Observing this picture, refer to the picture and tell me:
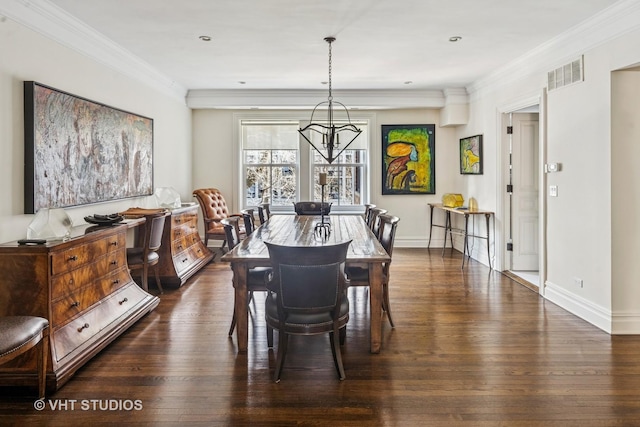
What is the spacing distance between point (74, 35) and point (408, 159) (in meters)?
5.36

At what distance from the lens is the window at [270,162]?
7.77 m

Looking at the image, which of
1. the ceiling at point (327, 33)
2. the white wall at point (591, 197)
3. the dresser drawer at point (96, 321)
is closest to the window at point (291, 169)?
the ceiling at point (327, 33)

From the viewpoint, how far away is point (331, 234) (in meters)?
3.92

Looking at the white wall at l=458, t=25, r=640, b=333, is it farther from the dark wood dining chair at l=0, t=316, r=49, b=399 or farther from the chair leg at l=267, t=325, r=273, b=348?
the dark wood dining chair at l=0, t=316, r=49, b=399

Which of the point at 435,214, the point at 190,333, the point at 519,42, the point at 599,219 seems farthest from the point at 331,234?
the point at 435,214

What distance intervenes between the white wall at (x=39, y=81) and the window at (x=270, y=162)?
214cm

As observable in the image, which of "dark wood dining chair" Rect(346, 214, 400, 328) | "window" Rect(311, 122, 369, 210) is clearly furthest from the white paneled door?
"window" Rect(311, 122, 369, 210)

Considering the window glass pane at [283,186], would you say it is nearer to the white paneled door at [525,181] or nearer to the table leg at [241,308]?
the white paneled door at [525,181]

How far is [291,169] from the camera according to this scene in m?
7.82

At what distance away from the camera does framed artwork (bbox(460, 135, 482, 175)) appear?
643 centimetres

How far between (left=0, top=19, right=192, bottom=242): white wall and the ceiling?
356 mm

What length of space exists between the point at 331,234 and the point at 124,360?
1.92m

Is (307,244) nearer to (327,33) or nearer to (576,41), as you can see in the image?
(327,33)

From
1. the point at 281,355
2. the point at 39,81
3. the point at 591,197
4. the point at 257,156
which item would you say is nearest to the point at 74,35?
the point at 39,81
